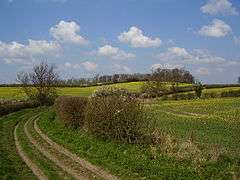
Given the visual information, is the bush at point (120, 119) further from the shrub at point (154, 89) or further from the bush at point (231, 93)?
the shrub at point (154, 89)

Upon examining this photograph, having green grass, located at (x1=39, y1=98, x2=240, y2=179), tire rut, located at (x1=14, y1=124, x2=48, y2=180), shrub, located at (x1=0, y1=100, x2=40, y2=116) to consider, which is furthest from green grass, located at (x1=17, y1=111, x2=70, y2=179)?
shrub, located at (x1=0, y1=100, x2=40, y2=116)

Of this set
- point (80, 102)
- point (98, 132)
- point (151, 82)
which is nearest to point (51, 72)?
point (151, 82)

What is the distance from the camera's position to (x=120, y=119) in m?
23.3

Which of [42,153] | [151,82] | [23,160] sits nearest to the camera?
[23,160]

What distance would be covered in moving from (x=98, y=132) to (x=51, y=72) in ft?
256

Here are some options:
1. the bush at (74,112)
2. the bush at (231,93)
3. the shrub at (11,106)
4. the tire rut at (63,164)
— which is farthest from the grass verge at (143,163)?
the bush at (231,93)

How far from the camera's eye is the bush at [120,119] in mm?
22900

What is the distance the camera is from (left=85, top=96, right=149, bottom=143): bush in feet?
75.1

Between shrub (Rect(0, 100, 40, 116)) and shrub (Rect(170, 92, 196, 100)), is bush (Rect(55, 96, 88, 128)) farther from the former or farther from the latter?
shrub (Rect(170, 92, 196, 100))

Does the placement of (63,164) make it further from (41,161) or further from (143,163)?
(143,163)

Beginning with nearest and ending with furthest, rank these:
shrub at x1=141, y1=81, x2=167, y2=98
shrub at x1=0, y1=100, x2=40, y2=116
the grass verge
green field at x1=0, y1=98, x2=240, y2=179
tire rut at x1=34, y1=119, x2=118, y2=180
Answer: the grass verge, green field at x1=0, y1=98, x2=240, y2=179, tire rut at x1=34, y1=119, x2=118, y2=180, shrub at x1=0, y1=100, x2=40, y2=116, shrub at x1=141, y1=81, x2=167, y2=98

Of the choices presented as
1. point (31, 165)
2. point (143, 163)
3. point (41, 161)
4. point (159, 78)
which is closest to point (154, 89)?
point (159, 78)

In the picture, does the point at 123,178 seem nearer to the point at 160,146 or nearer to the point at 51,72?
the point at 160,146

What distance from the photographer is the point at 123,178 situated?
15305 millimetres
